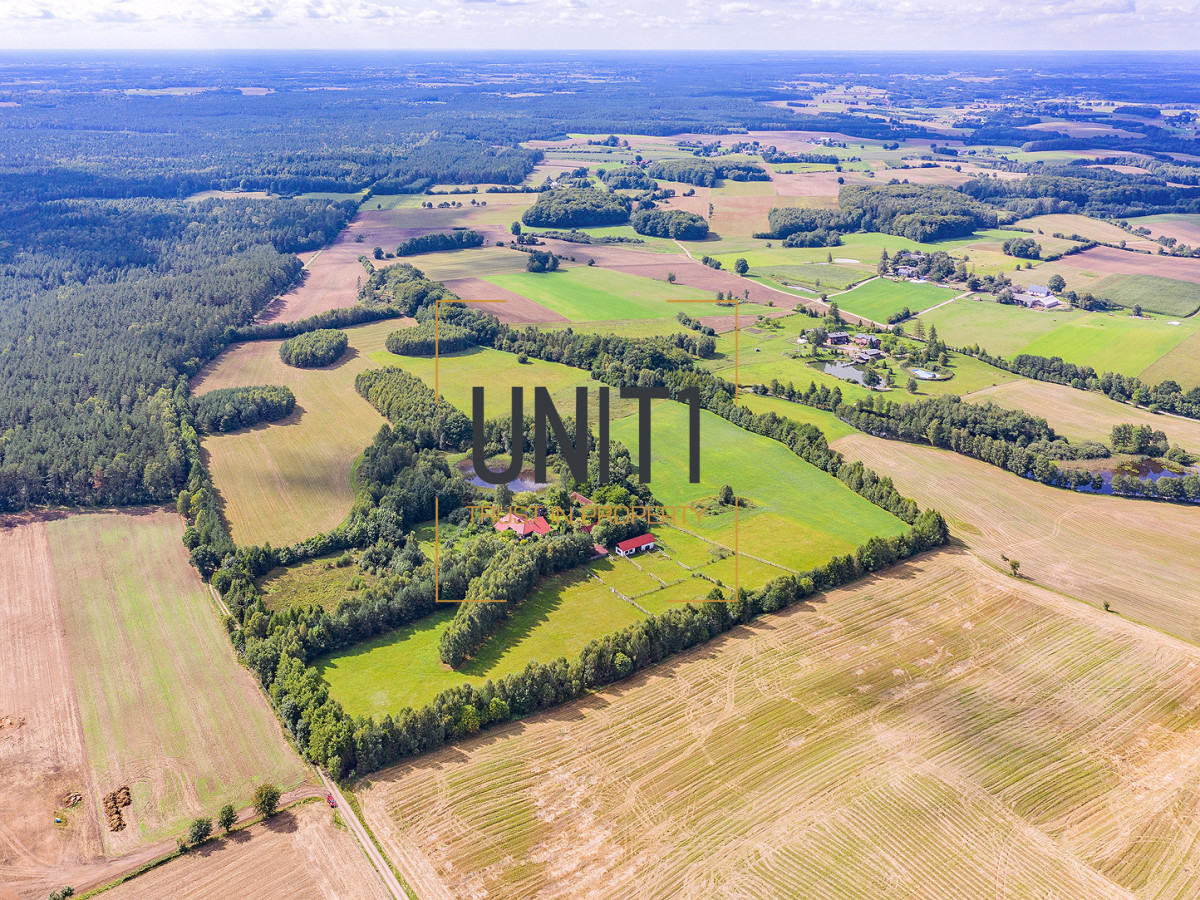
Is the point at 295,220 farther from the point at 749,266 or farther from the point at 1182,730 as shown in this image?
the point at 1182,730

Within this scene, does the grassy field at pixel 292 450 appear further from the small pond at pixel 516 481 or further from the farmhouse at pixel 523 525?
the farmhouse at pixel 523 525

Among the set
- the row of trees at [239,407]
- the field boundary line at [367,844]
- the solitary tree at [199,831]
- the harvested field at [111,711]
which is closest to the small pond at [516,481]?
the harvested field at [111,711]

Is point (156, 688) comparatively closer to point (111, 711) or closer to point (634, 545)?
point (111, 711)

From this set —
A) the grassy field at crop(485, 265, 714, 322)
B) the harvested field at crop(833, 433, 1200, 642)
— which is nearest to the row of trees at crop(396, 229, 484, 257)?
the grassy field at crop(485, 265, 714, 322)

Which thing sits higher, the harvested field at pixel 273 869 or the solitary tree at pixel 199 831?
the solitary tree at pixel 199 831

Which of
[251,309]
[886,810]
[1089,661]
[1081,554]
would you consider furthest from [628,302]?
[886,810]

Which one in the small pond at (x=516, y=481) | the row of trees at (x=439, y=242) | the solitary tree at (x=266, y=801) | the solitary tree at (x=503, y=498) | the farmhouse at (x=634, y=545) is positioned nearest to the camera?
the solitary tree at (x=266, y=801)

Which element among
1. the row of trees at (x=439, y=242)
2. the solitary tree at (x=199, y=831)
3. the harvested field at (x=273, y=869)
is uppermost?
the row of trees at (x=439, y=242)
